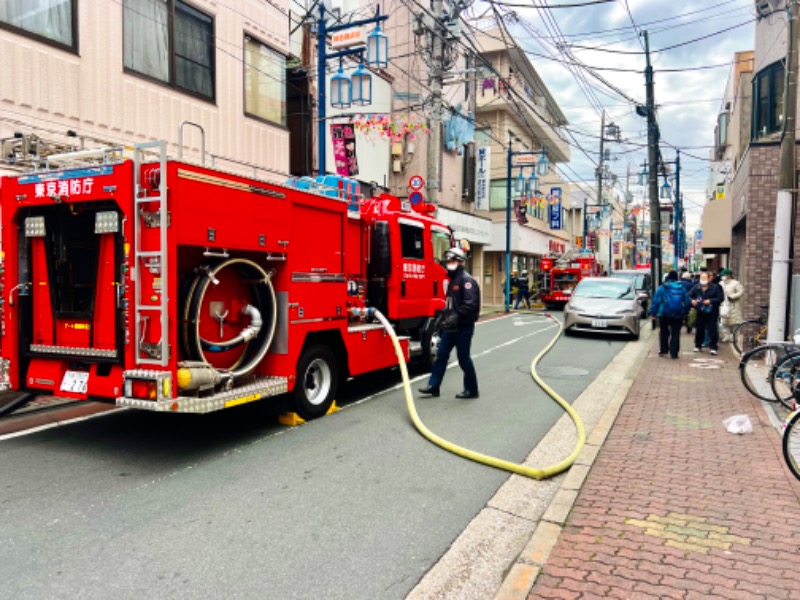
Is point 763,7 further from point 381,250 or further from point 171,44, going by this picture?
point 171,44

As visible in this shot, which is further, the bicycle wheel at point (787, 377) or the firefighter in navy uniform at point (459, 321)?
the firefighter in navy uniform at point (459, 321)

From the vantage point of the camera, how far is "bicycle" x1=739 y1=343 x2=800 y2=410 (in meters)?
7.17

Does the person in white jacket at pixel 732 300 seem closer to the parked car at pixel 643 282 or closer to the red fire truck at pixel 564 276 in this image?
the parked car at pixel 643 282

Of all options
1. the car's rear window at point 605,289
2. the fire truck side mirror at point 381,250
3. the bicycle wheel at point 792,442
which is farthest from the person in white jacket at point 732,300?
the bicycle wheel at point 792,442

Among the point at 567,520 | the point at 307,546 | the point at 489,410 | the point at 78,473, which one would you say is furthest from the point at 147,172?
the point at 489,410

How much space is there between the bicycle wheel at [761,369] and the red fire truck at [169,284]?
18.5 feet

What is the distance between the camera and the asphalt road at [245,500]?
11.2ft

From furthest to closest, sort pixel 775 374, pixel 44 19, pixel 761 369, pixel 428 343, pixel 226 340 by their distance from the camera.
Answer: pixel 428 343, pixel 44 19, pixel 761 369, pixel 775 374, pixel 226 340

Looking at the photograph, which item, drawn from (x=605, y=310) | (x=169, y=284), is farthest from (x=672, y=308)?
(x=169, y=284)

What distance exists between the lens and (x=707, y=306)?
1220 centimetres

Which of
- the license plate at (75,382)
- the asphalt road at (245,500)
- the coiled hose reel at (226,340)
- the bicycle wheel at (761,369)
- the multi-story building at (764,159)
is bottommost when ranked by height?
the asphalt road at (245,500)

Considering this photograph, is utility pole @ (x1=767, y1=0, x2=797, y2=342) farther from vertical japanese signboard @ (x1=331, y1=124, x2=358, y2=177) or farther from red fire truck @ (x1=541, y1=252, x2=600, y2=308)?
red fire truck @ (x1=541, y1=252, x2=600, y2=308)

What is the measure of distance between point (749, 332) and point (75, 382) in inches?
485

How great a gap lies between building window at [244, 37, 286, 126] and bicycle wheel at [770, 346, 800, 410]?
12.3m
